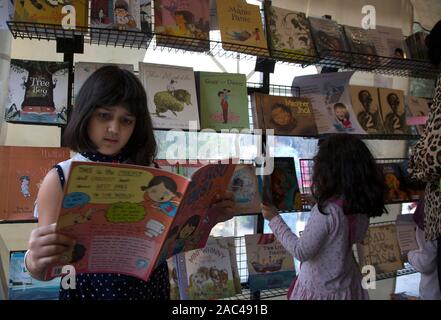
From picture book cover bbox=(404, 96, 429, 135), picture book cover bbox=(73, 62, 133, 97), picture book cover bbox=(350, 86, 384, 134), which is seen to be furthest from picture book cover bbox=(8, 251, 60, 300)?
picture book cover bbox=(404, 96, 429, 135)

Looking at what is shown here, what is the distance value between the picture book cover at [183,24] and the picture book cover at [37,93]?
1.60 ft

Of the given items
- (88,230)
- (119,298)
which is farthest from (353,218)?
(88,230)

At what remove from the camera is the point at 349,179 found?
1.48 meters

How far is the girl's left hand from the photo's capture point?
1078mm

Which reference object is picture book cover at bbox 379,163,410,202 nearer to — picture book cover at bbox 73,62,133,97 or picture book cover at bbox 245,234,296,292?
picture book cover at bbox 245,234,296,292

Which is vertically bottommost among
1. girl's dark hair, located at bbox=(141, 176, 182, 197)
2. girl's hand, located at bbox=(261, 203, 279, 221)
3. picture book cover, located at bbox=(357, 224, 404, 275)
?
picture book cover, located at bbox=(357, 224, 404, 275)

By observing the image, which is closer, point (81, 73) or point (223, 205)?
point (223, 205)

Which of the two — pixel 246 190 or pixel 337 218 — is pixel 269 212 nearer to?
pixel 246 190

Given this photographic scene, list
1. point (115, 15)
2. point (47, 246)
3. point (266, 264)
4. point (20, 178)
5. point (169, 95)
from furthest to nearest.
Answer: point (266, 264) → point (169, 95) → point (115, 15) → point (20, 178) → point (47, 246)

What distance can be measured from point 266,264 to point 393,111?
52.7 inches

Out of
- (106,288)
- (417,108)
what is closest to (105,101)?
(106,288)

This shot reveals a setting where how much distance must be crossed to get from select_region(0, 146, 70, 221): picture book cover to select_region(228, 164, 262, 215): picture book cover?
0.85 meters

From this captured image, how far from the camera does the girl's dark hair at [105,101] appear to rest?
1031 millimetres

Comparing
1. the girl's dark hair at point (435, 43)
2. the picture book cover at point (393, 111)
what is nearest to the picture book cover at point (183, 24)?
the girl's dark hair at point (435, 43)
